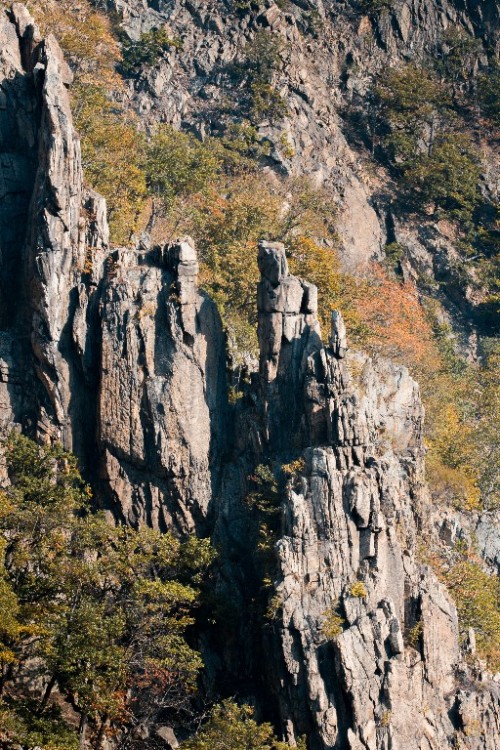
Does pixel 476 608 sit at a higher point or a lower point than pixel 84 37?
lower

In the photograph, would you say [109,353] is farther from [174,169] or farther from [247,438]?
[174,169]

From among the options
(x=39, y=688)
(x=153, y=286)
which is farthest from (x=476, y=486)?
(x=39, y=688)

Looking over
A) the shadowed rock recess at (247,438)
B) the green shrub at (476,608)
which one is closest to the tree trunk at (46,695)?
the shadowed rock recess at (247,438)

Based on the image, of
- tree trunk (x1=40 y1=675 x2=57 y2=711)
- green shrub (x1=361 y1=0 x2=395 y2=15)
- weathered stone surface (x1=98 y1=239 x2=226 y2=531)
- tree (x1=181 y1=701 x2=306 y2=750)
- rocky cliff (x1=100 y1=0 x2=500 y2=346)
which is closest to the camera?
tree (x1=181 y1=701 x2=306 y2=750)

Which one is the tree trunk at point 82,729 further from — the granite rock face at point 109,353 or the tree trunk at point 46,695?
the granite rock face at point 109,353

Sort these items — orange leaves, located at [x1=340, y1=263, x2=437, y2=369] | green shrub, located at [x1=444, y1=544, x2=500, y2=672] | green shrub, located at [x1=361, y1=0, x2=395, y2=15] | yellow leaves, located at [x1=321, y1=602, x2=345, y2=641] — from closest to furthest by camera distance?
yellow leaves, located at [x1=321, y1=602, x2=345, y2=641]
green shrub, located at [x1=444, y1=544, x2=500, y2=672]
orange leaves, located at [x1=340, y1=263, x2=437, y2=369]
green shrub, located at [x1=361, y1=0, x2=395, y2=15]

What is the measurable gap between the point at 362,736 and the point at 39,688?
1032 cm

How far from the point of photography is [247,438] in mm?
40750

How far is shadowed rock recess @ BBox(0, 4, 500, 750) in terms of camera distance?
35562 millimetres

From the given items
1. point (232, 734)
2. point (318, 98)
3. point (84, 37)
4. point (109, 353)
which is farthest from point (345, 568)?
point (318, 98)

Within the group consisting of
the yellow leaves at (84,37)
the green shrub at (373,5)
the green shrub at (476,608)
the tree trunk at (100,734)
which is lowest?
the tree trunk at (100,734)

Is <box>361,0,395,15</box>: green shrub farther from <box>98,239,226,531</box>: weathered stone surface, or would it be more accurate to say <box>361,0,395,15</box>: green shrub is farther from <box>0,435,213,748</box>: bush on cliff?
<box>0,435,213,748</box>: bush on cliff

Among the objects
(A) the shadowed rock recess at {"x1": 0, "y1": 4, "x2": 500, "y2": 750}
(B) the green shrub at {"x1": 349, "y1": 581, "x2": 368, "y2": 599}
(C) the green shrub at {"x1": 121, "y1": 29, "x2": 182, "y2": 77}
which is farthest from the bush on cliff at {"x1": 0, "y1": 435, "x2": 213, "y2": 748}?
(C) the green shrub at {"x1": 121, "y1": 29, "x2": 182, "y2": 77}

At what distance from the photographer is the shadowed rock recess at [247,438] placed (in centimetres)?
3556
